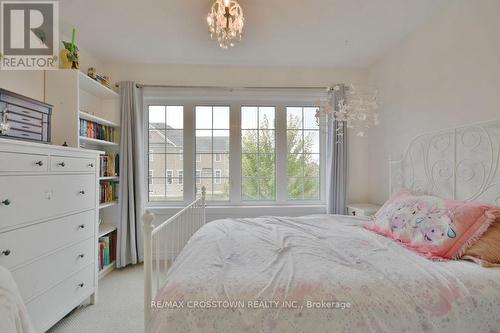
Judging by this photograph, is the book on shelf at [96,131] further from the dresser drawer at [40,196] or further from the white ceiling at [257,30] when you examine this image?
the white ceiling at [257,30]

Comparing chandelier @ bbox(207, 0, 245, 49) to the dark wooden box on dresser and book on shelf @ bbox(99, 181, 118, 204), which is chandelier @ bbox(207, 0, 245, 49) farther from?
book on shelf @ bbox(99, 181, 118, 204)

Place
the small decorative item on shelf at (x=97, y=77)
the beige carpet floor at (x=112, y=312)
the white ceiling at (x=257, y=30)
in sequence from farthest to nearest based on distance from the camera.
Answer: the small decorative item on shelf at (x=97, y=77) → the white ceiling at (x=257, y=30) → the beige carpet floor at (x=112, y=312)

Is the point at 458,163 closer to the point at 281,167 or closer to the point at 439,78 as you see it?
the point at 439,78

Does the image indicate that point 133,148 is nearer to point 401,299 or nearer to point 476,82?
point 401,299

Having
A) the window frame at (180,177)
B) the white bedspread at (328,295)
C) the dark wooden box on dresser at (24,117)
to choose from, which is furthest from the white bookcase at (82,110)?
the white bedspread at (328,295)

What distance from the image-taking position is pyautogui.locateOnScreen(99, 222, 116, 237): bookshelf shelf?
2562 mm

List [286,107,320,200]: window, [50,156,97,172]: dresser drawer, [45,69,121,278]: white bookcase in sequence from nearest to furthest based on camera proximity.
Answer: [50,156,97,172]: dresser drawer, [45,69,121,278]: white bookcase, [286,107,320,200]: window

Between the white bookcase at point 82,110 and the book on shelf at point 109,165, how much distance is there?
0.06 metres

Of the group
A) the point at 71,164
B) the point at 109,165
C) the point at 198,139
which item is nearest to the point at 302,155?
the point at 198,139

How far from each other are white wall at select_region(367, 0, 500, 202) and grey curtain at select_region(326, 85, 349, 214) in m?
0.39

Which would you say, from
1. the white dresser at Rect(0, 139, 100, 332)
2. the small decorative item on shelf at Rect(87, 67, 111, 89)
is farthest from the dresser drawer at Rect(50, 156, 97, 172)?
the small decorative item on shelf at Rect(87, 67, 111, 89)

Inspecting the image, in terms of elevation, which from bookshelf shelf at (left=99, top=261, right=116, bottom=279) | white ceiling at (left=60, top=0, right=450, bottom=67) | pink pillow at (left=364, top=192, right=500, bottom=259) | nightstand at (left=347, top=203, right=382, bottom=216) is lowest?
bookshelf shelf at (left=99, top=261, right=116, bottom=279)

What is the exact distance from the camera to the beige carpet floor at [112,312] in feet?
5.80

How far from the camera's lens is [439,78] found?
2016 mm
